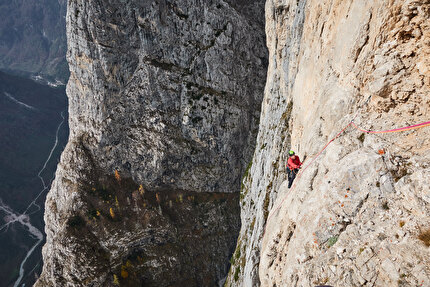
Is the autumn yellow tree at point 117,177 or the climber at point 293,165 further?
the autumn yellow tree at point 117,177

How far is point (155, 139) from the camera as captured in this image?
227 ft

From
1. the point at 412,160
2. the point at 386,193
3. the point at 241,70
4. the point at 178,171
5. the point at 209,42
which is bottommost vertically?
the point at 178,171

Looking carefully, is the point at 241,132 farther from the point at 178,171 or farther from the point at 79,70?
the point at 79,70

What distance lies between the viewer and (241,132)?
6969 centimetres

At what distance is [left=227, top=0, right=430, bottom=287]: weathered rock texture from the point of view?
8.04 metres

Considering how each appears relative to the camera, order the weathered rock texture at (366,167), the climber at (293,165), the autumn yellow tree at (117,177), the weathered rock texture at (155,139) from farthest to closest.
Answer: the autumn yellow tree at (117,177) < the weathered rock texture at (155,139) < the climber at (293,165) < the weathered rock texture at (366,167)

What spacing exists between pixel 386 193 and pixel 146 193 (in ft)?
231

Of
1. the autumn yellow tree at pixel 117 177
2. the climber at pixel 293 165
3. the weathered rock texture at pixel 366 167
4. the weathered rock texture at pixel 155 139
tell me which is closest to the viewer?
the weathered rock texture at pixel 366 167

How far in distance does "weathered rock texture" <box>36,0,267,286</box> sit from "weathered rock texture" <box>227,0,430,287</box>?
52.9 meters

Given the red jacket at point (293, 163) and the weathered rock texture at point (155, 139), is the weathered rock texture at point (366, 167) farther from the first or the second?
the weathered rock texture at point (155, 139)

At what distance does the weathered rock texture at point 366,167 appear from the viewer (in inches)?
316

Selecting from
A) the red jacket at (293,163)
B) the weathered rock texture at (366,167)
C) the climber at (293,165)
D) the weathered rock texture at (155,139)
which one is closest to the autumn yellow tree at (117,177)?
the weathered rock texture at (155,139)

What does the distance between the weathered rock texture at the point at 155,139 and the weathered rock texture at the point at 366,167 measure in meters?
52.9

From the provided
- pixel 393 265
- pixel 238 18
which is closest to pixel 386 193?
pixel 393 265
